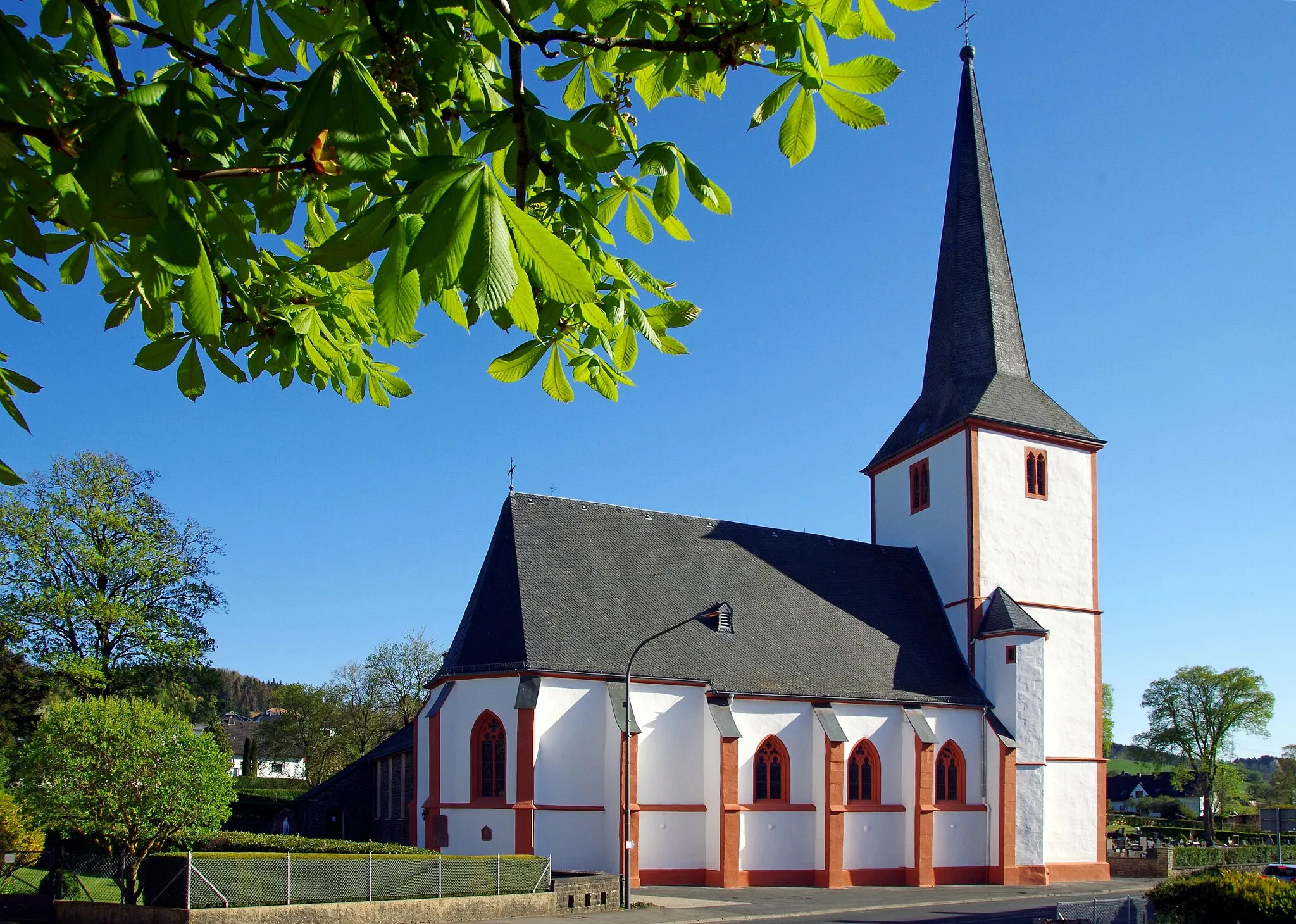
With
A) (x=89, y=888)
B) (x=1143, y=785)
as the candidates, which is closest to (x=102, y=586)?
(x=89, y=888)

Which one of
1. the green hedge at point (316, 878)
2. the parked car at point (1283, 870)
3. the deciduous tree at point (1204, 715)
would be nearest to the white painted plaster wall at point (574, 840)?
the green hedge at point (316, 878)

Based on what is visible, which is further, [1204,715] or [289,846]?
[1204,715]

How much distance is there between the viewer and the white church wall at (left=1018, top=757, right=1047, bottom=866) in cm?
3206

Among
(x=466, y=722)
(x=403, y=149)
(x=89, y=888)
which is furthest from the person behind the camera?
(x=466, y=722)

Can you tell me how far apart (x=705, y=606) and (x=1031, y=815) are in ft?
38.8

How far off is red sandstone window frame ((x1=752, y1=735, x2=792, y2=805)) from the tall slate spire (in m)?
12.5

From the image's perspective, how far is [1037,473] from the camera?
3628cm

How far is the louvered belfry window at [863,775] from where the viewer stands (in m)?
31.2

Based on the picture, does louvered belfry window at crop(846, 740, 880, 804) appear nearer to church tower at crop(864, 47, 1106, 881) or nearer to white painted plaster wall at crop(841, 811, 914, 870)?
white painted plaster wall at crop(841, 811, 914, 870)

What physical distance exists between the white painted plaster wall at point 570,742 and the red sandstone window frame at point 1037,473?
1695 centimetres

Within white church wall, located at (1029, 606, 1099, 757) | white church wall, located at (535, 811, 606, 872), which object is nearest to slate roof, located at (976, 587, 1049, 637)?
white church wall, located at (1029, 606, 1099, 757)

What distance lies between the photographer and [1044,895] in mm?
29219

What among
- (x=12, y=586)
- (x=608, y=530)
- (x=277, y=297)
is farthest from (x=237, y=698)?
(x=277, y=297)

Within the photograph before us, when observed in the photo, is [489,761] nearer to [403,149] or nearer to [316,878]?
[316,878]
